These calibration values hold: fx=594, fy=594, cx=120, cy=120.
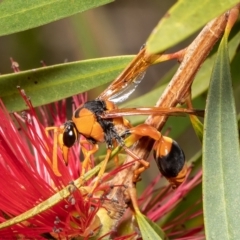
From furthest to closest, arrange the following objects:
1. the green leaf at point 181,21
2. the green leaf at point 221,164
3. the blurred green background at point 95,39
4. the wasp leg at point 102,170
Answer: the blurred green background at point 95,39 → the wasp leg at point 102,170 → the green leaf at point 221,164 → the green leaf at point 181,21

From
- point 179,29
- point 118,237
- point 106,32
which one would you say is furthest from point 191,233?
point 106,32

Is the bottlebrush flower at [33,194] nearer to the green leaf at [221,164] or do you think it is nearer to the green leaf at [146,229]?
the green leaf at [146,229]

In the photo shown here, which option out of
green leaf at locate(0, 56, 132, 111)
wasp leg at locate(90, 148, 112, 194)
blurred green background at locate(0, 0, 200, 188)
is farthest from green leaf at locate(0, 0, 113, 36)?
blurred green background at locate(0, 0, 200, 188)

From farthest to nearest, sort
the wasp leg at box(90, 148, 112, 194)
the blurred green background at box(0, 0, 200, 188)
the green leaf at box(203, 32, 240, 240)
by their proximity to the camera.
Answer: the blurred green background at box(0, 0, 200, 188), the wasp leg at box(90, 148, 112, 194), the green leaf at box(203, 32, 240, 240)

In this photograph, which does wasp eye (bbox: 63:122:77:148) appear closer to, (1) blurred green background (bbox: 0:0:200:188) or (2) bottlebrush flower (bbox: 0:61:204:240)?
(2) bottlebrush flower (bbox: 0:61:204:240)

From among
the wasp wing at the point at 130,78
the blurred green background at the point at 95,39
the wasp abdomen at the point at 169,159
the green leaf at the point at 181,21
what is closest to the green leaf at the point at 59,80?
the wasp wing at the point at 130,78

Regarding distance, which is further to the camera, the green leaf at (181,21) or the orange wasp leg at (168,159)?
the orange wasp leg at (168,159)

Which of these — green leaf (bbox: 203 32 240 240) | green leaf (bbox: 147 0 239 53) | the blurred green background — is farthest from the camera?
Result: the blurred green background
